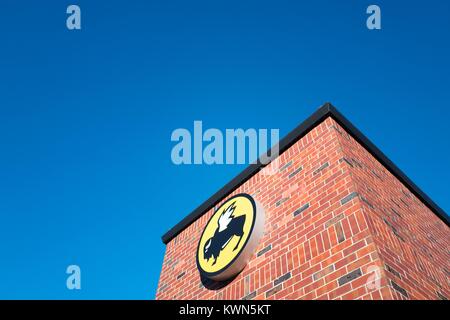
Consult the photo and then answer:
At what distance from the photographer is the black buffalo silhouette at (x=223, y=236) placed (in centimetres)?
427

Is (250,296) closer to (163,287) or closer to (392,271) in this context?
(392,271)

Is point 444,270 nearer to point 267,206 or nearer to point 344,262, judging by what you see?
point 344,262

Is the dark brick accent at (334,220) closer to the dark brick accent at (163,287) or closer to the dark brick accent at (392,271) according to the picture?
the dark brick accent at (392,271)

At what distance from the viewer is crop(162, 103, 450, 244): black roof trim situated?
444 cm

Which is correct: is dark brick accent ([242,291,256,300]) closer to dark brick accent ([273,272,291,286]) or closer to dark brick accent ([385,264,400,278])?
dark brick accent ([273,272,291,286])

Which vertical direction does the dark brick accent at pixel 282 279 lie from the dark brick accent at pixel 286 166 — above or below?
below

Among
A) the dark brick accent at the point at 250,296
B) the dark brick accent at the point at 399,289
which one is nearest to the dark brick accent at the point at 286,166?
the dark brick accent at the point at 250,296

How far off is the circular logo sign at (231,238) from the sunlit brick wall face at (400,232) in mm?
1288

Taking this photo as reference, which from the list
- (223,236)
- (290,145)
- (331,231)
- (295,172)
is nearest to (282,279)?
(331,231)

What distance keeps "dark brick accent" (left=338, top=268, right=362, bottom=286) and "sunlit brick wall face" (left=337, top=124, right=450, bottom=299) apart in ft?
0.68

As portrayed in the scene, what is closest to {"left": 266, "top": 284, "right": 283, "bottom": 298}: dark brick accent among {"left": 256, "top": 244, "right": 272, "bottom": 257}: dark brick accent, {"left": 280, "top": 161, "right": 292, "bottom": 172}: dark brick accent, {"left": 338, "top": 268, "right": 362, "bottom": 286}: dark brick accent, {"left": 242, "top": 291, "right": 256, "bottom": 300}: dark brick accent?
{"left": 242, "top": 291, "right": 256, "bottom": 300}: dark brick accent

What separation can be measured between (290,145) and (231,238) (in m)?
1.49
